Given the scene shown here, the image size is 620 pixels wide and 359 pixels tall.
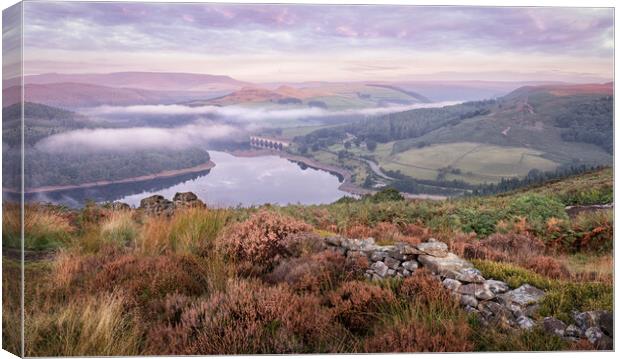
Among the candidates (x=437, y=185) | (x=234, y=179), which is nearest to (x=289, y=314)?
(x=234, y=179)

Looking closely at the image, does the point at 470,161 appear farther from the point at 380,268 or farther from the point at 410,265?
the point at 380,268

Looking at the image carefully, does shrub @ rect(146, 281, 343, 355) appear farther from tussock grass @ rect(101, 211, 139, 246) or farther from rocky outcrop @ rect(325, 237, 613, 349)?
tussock grass @ rect(101, 211, 139, 246)

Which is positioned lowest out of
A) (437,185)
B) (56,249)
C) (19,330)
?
Result: (19,330)

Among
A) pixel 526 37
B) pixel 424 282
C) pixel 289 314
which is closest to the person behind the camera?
pixel 289 314

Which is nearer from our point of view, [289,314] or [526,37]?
[289,314]

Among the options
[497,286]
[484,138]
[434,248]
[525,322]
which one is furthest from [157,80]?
[525,322]

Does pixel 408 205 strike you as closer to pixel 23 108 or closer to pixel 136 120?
pixel 136 120
